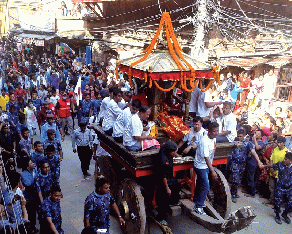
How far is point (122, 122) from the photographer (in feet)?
19.5

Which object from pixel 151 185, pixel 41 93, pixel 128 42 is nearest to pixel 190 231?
pixel 151 185

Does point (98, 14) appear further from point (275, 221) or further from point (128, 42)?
point (275, 221)

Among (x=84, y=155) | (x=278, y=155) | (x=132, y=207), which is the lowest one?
(x=132, y=207)

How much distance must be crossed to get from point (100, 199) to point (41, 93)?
27.7 ft

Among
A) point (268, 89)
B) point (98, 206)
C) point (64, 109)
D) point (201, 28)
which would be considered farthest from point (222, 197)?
point (268, 89)

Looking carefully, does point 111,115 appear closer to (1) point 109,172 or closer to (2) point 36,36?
(1) point 109,172

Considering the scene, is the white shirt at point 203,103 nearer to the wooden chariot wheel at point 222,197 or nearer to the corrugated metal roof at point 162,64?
the corrugated metal roof at point 162,64

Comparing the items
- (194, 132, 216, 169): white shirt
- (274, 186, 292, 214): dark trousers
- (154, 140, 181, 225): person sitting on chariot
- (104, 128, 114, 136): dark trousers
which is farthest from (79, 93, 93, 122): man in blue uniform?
(274, 186, 292, 214): dark trousers

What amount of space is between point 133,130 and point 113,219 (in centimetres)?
248

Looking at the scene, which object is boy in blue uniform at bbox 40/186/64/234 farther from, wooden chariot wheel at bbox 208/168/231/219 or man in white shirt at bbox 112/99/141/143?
wooden chariot wheel at bbox 208/168/231/219

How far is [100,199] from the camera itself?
4410 millimetres

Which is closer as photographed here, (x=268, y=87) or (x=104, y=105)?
(x=104, y=105)

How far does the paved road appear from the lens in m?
6.26

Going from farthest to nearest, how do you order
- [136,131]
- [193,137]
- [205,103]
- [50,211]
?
1. [205,103]
2. [193,137]
3. [136,131]
4. [50,211]
